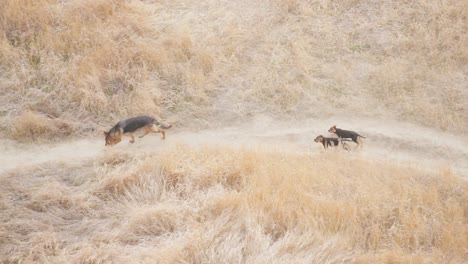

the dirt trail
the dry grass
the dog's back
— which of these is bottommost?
the dry grass

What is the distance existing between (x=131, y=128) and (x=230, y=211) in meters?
2.69

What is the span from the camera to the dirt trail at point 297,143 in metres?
8.09

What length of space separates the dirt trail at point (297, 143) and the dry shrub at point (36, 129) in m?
0.20

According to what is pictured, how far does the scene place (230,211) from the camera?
6.31 meters

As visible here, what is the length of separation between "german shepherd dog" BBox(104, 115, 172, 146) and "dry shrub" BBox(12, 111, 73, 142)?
0.98m

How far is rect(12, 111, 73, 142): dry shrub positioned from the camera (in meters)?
8.46

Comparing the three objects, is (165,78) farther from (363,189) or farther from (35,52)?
(363,189)

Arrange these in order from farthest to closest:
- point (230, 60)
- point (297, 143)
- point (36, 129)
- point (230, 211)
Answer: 1. point (230, 60)
2. point (297, 143)
3. point (36, 129)
4. point (230, 211)

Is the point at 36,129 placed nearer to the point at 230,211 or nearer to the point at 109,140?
the point at 109,140

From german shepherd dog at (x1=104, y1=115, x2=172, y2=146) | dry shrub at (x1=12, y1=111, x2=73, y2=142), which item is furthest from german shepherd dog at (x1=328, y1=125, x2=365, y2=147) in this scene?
dry shrub at (x1=12, y1=111, x2=73, y2=142)

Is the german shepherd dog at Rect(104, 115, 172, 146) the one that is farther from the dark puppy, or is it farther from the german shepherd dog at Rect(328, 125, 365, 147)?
the german shepherd dog at Rect(328, 125, 365, 147)

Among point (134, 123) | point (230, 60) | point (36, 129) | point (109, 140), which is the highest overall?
point (230, 60)

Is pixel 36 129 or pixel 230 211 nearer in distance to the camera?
pixel 230 211

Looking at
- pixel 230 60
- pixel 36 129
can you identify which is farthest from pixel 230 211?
pixel 230 60
